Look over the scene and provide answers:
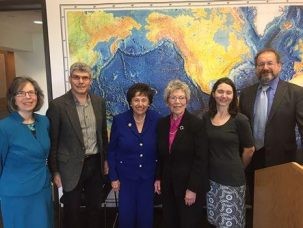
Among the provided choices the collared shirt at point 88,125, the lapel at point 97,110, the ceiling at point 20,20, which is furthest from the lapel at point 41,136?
the ceiling at point 20,20

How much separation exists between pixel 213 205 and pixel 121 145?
31.1 inches

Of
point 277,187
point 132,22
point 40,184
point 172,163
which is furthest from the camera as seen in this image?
point 132,22

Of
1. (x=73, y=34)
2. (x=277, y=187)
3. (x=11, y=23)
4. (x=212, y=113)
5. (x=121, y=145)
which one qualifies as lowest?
(x=277, y=187)

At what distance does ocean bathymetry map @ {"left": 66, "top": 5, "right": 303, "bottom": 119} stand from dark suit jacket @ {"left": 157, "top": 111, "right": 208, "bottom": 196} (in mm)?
835

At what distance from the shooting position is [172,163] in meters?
2.09

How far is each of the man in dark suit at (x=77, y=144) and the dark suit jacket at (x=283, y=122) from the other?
1290 mm

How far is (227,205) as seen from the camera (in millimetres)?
2039

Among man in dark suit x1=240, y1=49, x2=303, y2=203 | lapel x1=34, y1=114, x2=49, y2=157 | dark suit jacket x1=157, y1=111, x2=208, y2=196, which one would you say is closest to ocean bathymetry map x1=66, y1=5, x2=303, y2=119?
man in dark suit x1=240, y1=49, x2=303, y2=203

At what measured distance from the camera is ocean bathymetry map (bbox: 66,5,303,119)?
2.74 m

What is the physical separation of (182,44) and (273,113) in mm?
1069

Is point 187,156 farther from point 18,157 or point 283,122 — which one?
point 18,157

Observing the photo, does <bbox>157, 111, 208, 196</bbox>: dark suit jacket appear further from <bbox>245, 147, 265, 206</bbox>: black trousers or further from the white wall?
the white wall

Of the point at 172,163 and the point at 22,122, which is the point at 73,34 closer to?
the point at 22,122

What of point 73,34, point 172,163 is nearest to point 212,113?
point 172,163
